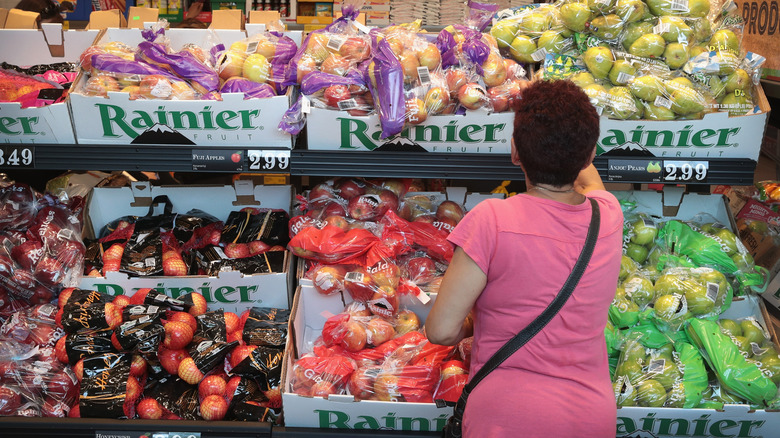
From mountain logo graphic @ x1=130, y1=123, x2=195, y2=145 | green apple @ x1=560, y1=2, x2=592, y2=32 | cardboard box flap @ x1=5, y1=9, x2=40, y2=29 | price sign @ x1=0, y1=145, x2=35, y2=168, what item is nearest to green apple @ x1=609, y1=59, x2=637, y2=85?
green apple @ x1=560, y1=2, x2=592, y2=32

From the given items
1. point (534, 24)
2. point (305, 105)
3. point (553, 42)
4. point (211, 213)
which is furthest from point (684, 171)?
point (211, 213)

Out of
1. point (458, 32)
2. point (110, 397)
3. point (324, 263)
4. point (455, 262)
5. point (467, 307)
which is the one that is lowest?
point (110, 397)

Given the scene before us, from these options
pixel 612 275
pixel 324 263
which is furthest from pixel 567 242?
pixel 324 263

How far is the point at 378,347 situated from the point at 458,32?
4.10 feet

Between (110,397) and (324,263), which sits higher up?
(324,263)

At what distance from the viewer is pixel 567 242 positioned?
55.7 inches

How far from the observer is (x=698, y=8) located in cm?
222

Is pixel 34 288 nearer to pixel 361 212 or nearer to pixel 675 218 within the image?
pixel 361 212

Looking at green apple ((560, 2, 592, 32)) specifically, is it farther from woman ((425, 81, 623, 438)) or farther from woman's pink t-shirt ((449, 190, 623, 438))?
woman's pink t-shirt ((449, 190, 623, 438))

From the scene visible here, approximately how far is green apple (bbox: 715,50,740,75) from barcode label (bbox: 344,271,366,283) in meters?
1.44

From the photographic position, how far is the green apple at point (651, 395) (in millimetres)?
1931

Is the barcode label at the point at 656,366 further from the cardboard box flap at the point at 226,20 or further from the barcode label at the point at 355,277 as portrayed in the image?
the cardboard box flap at the point at 226,20

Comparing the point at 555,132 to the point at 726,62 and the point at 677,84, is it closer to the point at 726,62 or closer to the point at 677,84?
the point at 677,84

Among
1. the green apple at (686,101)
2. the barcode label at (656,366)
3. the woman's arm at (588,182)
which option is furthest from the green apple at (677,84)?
the barcode label at (656,366)
